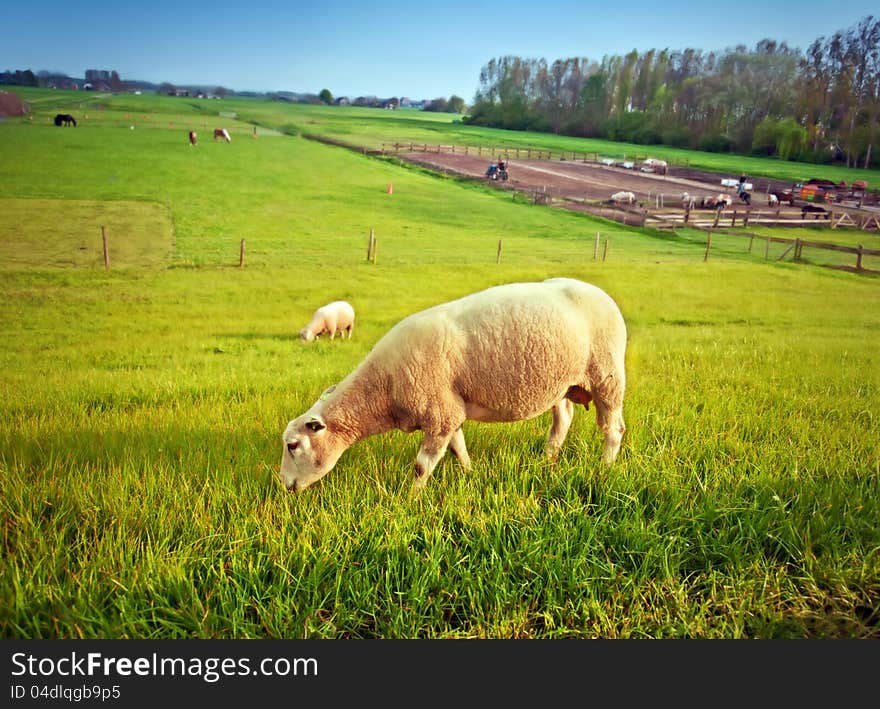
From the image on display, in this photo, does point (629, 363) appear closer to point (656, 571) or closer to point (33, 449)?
point (656, 571)

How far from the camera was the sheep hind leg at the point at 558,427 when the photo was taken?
3457 millimetres

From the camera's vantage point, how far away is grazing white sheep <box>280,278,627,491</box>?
8.98 ft

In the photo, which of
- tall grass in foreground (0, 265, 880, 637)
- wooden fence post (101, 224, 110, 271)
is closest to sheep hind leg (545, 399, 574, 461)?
tall grass in foreground (0, 265, 880, 637)

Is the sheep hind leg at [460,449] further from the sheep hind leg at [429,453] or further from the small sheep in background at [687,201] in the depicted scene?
the small sheep in background at [687,201]

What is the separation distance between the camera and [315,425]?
2730 mm

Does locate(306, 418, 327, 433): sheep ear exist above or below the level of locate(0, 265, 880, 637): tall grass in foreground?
above

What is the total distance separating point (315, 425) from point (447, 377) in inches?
26.1

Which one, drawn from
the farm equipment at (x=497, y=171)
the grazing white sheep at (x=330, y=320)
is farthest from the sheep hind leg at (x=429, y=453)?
the farm equipment at (x=497, y=171)

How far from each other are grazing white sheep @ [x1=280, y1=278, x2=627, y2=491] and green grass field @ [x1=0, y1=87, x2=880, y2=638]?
0.30 metres

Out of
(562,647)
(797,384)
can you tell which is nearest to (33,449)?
(562,647)

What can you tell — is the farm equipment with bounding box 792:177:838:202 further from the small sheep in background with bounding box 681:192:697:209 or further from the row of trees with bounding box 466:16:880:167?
the small sheep in background with bounding box 681:192:697:209

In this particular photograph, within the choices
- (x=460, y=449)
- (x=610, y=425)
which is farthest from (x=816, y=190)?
(x=460, y=449)

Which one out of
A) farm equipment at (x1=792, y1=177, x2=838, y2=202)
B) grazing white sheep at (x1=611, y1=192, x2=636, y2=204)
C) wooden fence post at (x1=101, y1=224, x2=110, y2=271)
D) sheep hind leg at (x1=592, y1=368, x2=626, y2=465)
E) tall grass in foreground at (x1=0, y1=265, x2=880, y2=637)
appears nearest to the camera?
tall grass in foreground at (x1=0, y1=265, x2=880, y2=637)

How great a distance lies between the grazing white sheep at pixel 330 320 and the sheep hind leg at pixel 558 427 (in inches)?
139
